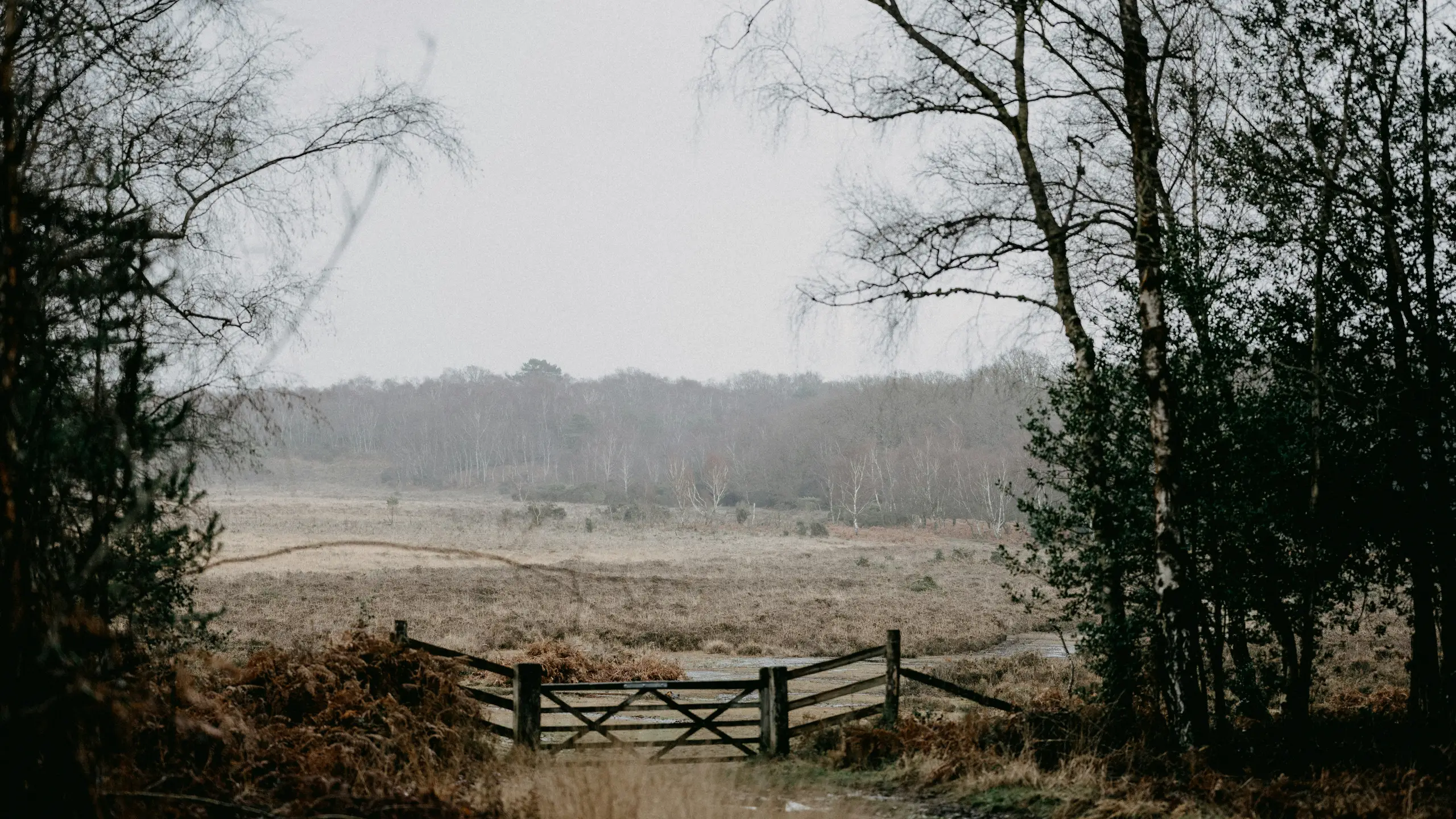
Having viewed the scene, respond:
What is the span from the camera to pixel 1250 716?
1159 centimetres

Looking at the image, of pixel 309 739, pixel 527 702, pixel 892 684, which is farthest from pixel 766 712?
pixel 309 739

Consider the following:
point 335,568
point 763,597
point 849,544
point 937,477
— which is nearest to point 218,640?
point 763,597

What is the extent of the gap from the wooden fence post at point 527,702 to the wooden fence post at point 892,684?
4106 millimetres

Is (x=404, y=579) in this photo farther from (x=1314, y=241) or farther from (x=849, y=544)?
(x=1314, y=241)

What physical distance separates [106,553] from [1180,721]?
9012 mm

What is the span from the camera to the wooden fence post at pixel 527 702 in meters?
11.1

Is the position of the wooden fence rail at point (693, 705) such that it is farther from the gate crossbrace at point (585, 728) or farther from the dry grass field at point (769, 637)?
the dry grass field at point (769, 637)

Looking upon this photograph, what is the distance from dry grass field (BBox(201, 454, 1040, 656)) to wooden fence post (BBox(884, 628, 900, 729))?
3.64m

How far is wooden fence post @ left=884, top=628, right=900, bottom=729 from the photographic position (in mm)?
12688

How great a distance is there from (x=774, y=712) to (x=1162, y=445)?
5.09 metres

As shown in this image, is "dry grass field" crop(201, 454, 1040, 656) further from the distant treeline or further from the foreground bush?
the distant treeline

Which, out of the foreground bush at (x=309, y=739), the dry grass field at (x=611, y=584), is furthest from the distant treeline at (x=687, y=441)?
the foreground bush at (x=309, y=739)

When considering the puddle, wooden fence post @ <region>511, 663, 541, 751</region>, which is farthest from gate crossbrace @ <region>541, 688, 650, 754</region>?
the puddle

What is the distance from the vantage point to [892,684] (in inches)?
502
